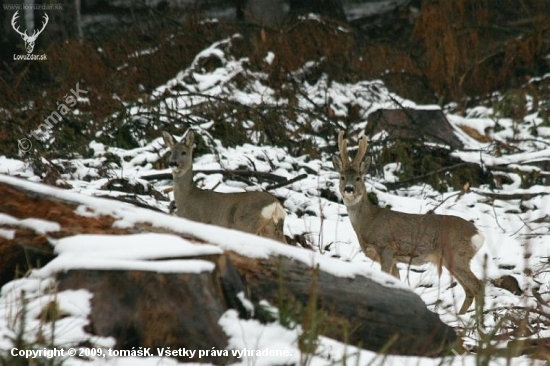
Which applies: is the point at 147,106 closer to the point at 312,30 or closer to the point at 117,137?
the point at 117,137

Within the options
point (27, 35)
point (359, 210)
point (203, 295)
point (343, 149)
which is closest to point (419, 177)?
point (359, 210)

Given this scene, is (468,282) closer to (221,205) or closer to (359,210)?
(359,210)

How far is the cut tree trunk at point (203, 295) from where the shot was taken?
13.3 ft

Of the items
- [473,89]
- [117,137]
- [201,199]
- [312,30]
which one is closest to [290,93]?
[312,30]

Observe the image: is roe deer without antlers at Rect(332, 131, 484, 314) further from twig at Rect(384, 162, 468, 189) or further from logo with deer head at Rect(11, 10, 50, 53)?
logo with deer head at Rect(11, 10, 50, 53)

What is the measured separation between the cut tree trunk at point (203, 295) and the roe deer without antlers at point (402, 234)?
282 cm

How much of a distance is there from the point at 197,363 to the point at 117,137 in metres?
8.10

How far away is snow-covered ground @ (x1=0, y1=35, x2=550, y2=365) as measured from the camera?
4.07 m

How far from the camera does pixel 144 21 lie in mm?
17812

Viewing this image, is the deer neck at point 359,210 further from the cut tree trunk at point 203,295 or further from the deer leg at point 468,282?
the cut tree trunk at point 203,295

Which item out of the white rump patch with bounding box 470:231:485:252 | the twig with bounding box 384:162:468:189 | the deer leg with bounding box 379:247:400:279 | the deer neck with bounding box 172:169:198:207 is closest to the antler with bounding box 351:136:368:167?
the deer leg with bounding box 379:247:400:279

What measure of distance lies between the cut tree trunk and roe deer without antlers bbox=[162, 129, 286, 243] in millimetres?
3294

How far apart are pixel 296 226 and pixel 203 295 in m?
5.02

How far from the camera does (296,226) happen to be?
9.12 m
